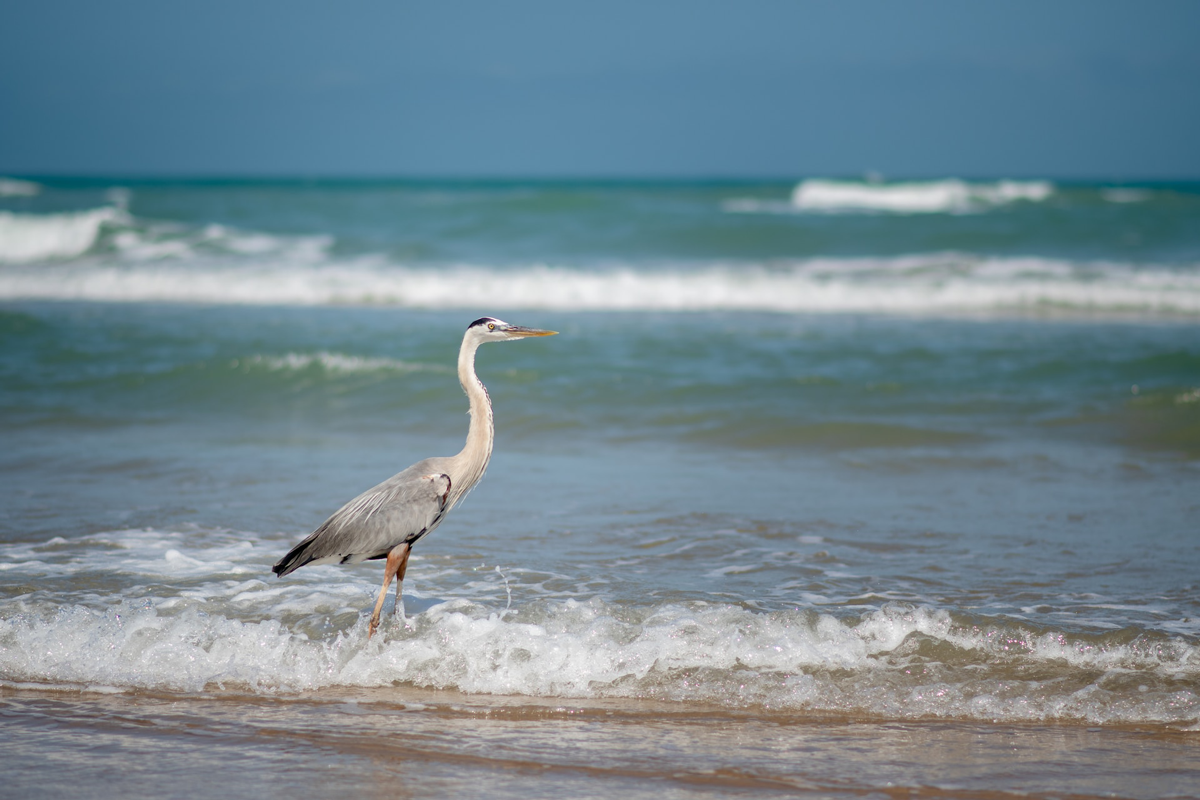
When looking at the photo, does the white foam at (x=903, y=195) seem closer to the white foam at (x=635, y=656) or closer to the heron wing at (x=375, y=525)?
the white foam at (x=635, y=656)

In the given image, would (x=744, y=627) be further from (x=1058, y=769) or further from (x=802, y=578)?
(x=1058, y=769)

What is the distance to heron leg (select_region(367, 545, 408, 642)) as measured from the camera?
4.03m

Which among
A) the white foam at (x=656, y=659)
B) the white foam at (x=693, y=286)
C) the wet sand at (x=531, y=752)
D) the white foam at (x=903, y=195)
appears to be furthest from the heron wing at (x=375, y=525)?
the white foam at (x=903, y=195)

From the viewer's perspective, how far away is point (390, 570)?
13.5 feet

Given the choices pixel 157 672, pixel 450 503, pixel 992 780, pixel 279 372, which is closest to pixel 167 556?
pixel 157 672

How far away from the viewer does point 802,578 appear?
4.84 meters

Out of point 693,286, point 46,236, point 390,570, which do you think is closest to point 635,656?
point 390,570

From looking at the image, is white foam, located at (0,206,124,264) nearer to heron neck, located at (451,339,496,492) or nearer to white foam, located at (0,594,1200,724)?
white foam, located at (0,594,1200,724)

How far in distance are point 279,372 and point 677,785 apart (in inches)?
300

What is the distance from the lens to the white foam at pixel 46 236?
21.8m

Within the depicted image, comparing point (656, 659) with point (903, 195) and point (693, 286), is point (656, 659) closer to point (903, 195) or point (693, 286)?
point (693, 286)

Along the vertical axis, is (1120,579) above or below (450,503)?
below

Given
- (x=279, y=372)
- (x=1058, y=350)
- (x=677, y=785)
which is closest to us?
(x=677, y=785)

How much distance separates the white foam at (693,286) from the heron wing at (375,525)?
1167 cm
